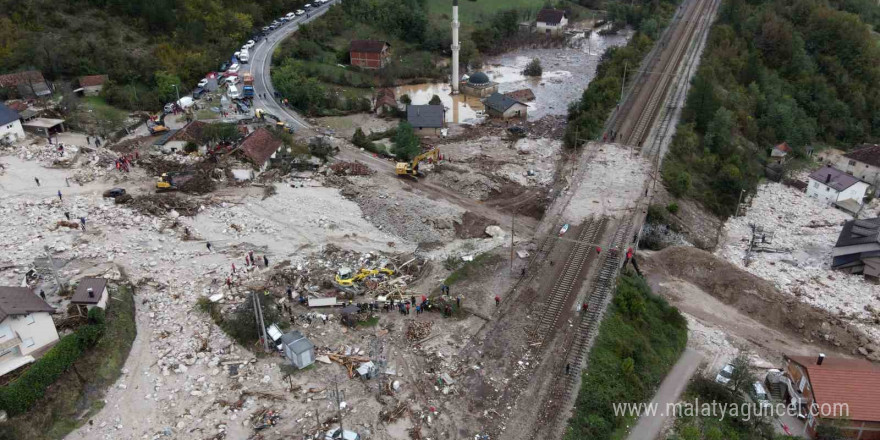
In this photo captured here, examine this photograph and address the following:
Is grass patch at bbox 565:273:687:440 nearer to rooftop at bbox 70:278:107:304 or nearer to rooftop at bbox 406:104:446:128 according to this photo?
rooftop at bbox 70:278:107:304

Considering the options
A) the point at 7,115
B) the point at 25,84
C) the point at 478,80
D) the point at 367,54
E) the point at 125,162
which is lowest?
the point at 478,80

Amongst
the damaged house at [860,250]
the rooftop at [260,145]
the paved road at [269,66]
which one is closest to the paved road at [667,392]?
the damaged house at [860,250]

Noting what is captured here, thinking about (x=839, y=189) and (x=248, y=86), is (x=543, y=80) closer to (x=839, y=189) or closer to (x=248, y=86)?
(x=248, y=86)

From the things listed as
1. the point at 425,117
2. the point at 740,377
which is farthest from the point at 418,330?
the point at 425,117

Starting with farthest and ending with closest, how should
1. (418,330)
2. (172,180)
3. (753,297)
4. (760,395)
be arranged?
(172,180)
(753,297)
(418,330)
(760,395)

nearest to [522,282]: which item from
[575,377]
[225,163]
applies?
[575,377]

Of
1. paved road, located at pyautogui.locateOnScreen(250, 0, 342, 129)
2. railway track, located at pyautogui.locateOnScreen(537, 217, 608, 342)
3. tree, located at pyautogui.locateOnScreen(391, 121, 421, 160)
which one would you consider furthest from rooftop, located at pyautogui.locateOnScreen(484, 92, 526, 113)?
railway track, located at pyautogui.locateOnScreen(537, 217, 608, 342)

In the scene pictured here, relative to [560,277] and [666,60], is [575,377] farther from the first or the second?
[666,60]
